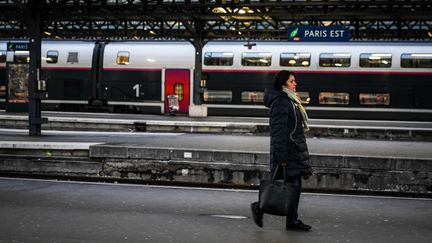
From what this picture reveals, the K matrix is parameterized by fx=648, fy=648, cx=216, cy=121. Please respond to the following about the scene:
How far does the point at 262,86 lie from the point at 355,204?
973 inches

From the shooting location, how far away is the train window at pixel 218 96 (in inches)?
1401

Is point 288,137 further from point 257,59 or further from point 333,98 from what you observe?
point 257,59

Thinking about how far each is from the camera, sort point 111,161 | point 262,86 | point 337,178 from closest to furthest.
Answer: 1. point 337,178
2. point 111,161
3. point 262,86

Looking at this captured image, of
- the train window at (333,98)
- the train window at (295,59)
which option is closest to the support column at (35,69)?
the train window at (295,59)

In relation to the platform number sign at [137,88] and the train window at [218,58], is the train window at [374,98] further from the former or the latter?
the platform number sign at [137,88]

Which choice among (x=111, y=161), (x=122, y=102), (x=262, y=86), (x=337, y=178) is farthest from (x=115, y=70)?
(x=337, y=178)

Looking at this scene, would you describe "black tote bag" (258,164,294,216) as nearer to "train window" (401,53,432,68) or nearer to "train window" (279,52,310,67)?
"train window" (401,53,432,68)

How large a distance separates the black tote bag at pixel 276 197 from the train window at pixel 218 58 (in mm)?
27881

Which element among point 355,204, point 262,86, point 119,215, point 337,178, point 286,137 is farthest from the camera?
point 262,86

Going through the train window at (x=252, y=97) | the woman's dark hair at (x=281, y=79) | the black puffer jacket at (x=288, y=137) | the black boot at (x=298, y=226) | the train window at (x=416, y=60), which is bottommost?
the black boot at (x=298, y=226)

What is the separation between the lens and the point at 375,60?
33562mm

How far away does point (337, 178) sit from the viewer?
12.7 meters

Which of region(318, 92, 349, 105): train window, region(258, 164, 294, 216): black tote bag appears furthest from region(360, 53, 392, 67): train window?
region(258, 164, 294, 216): black tote bag

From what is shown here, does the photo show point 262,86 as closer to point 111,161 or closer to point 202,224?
point 111,161
